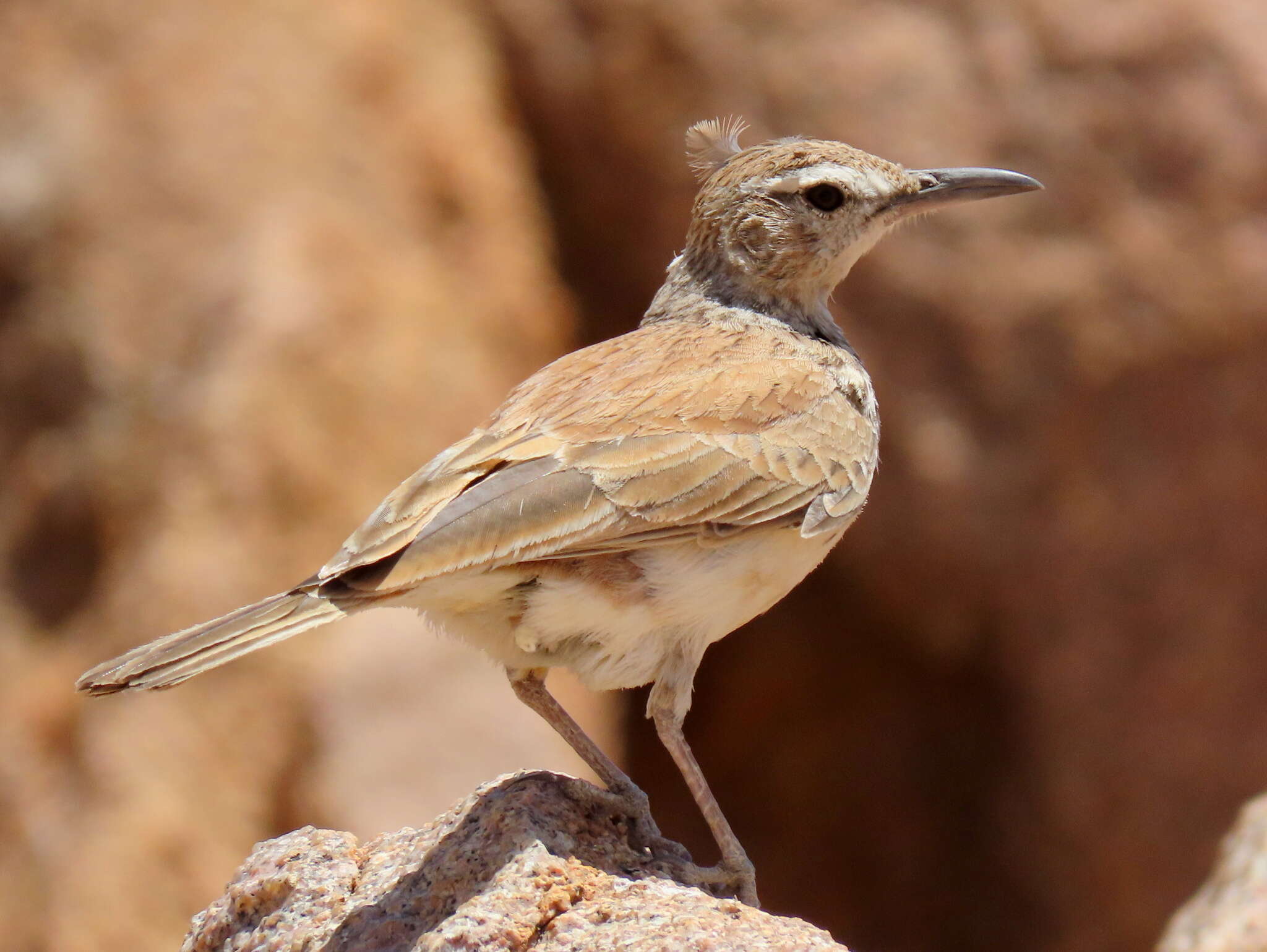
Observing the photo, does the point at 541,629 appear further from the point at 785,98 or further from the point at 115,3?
the point at 115,3

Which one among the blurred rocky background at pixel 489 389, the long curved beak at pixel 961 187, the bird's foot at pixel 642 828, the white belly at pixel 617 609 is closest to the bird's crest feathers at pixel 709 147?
the long curved beak at pixel 961 187

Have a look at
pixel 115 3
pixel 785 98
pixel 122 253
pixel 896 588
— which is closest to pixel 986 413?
pixel 896 588

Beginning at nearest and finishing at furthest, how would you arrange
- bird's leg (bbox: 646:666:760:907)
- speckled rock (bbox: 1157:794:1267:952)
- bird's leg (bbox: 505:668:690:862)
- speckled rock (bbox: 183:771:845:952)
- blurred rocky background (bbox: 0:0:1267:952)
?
1. speckled rock (bbox: 183:771:845:952)
2. bird's leg (bbox: 505:668:690:862)
3. bird's leg (bbox: 646:666:760:907)
4. speckled rock (bbox: 1157:794:1267:952)
5. blurred rocky background (bbox: 0:0:1267:952)

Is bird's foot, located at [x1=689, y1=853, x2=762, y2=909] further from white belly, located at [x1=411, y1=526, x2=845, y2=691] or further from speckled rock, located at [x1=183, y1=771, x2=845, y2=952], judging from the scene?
white belly, located at [x1=411, y1=526, x2=845, y2=691]

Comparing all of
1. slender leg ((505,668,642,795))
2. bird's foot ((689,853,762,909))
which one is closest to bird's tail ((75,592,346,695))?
slender leg ((505,668,642,795))

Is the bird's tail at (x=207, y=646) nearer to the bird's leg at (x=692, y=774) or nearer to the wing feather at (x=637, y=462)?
the wing feather at (x=637, y=462)

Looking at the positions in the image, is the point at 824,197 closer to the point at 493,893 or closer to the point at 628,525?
the point at 628,525
